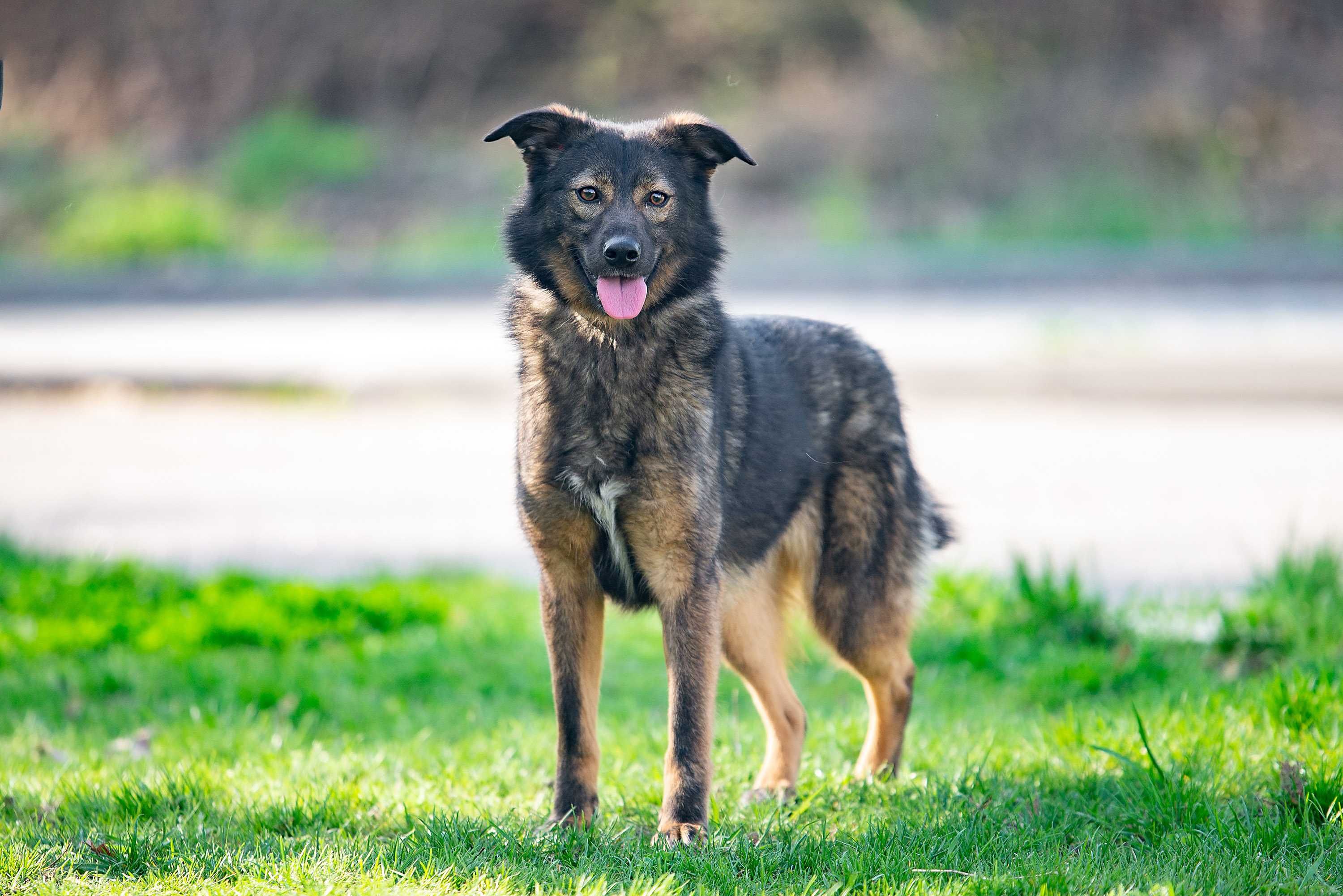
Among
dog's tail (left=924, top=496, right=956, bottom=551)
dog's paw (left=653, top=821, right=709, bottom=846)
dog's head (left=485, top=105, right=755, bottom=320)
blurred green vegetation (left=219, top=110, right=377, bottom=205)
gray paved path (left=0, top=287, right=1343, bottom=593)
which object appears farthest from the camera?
blurred green vegetation (left=219, top=110, right=377, bottom=205)

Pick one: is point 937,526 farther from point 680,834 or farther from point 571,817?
point 571,817

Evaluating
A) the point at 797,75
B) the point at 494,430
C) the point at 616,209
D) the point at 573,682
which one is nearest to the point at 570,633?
the point at 573,682

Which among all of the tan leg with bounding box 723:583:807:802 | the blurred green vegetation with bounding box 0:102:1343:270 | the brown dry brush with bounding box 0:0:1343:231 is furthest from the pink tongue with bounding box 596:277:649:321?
the brown dry brush with bounding box 0:0:1343:231

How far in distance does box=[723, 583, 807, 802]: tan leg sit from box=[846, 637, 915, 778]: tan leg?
23cm

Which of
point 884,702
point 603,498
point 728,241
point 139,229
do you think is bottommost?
point 884,702

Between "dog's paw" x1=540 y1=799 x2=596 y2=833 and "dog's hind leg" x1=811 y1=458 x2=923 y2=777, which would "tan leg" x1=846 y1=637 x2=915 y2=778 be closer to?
"dog's hind leg" x1=811 y1=458 x2=923 y2=777

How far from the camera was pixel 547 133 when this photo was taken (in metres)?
3.92

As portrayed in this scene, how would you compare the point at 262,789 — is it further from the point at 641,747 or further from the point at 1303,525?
the point at 1303,525

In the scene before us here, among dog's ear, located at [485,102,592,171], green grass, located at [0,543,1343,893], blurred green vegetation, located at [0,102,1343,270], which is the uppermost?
blurred green vegetation, located at [0,102,1343,270]

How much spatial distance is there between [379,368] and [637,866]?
29.3ft

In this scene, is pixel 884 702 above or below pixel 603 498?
below

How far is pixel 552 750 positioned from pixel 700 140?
84.2 inches

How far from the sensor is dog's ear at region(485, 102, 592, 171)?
3877mm

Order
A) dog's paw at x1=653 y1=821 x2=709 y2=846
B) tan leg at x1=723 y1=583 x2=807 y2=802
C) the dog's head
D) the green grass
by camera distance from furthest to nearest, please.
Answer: tan leg at x1=723 y1=583 x2=807 y2=802, the dog's head, dog's paw at x1=653 y1=821 x2=709 y2=846, the green grass
